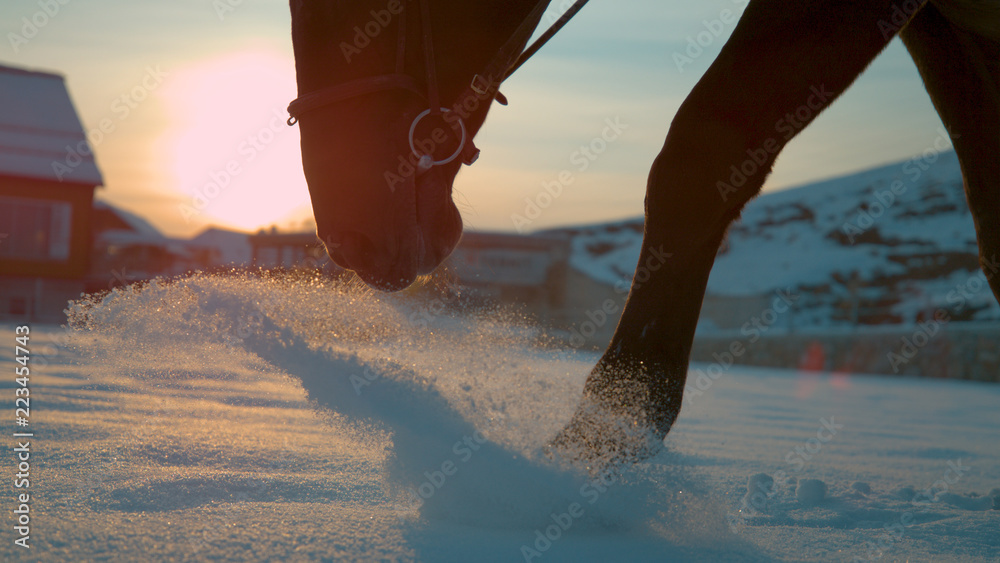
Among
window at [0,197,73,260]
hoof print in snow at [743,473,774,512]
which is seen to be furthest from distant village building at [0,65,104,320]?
hoof print in snow at [743,473,774,512]

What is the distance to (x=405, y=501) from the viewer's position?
1326 millimetres

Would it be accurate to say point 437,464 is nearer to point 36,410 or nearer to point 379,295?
point 379,295

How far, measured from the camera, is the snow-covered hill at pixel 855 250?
52.0 feet

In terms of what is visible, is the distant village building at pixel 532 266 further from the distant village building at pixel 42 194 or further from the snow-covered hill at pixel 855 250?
the distant village building at pixel 42 194

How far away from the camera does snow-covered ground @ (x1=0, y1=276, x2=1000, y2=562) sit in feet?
3.59

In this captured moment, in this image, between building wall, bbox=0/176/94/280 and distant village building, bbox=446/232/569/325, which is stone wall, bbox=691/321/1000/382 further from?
building wall, bbox=0/176/94/280

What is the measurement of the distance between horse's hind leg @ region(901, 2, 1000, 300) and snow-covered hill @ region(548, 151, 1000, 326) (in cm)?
1068

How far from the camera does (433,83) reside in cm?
134

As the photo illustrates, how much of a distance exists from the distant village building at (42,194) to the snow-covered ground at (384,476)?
14.3 metres

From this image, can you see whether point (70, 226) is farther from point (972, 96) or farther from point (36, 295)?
point (972, 96)

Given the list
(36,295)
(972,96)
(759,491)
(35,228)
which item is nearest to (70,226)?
(35,228)

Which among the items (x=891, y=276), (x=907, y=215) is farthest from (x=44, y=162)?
(x=907, y=215)

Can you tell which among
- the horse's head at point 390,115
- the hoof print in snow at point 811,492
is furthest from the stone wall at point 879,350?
the horse's head at point 390,115

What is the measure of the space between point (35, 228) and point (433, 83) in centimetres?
1590
